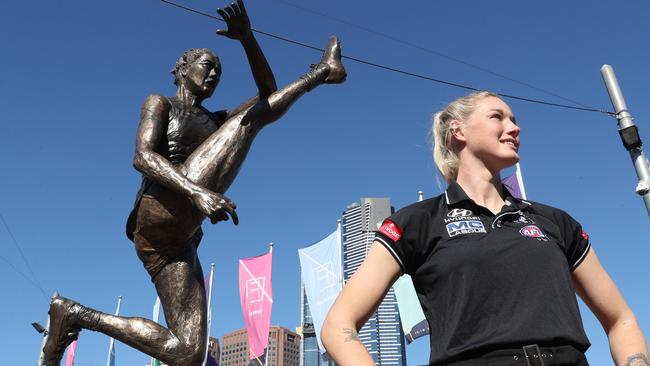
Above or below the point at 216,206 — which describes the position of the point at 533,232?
below

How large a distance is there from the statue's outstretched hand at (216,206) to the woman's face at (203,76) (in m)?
1.17

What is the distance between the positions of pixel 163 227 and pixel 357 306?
206cm

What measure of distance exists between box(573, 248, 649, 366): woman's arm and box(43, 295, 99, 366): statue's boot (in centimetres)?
258

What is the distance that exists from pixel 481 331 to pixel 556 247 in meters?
0.42

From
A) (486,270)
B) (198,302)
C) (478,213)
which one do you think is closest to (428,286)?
(486,270)

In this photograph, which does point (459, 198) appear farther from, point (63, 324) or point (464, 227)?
point (63, 324)

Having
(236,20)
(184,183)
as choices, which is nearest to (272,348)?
(236,20)

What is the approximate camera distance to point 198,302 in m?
3.40

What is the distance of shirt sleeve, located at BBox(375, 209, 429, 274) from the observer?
1.76 m

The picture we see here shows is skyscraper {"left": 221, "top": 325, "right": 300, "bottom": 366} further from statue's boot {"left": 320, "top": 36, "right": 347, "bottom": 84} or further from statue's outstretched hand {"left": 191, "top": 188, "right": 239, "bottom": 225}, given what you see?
statue's outstretched hand {"left": 191, "top": 188, "right": 239, "bottom": 225}

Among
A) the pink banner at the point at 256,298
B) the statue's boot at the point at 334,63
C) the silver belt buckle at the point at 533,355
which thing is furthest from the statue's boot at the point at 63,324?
the pink banner at the point at 256,298

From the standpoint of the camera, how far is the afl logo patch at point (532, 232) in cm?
180

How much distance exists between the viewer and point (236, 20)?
371cm

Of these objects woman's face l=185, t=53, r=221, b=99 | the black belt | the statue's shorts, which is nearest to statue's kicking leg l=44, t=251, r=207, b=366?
the statue's shorts
